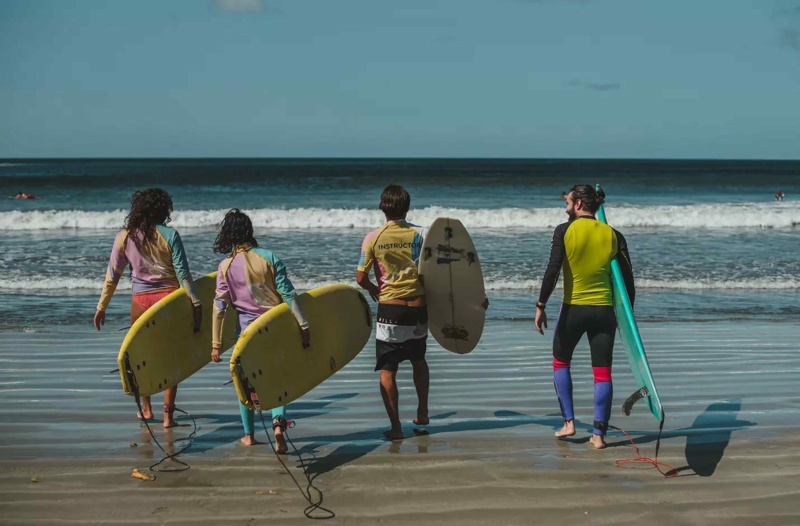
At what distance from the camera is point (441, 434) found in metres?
5.07

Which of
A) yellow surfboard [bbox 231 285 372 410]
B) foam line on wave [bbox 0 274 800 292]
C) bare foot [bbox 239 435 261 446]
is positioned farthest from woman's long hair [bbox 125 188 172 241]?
foam line on wave [bbox 0 274 800 292]

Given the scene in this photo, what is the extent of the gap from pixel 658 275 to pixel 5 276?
9.80 m

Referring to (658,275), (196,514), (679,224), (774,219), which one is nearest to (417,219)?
(679,224)

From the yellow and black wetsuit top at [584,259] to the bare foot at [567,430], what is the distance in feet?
2.31

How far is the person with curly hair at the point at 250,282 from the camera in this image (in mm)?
4633

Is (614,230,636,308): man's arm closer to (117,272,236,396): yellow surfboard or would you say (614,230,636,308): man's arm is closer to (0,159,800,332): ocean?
(117,272,236,396): yellow surfboard

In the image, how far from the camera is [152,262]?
207 inches

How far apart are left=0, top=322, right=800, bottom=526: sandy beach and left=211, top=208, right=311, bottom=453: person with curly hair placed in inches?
24.5

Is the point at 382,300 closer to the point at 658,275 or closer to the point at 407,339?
the point at 407,339

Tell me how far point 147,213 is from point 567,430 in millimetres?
2746

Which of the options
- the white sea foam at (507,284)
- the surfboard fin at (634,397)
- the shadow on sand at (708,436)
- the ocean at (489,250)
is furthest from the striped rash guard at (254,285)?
the white sea foam at (507,284)

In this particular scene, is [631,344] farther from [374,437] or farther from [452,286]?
[374,437]

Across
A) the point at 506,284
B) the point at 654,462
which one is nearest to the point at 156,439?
the point at 654,462

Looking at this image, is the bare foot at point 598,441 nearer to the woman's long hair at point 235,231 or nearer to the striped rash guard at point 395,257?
the striped rash guard at point 395,257
